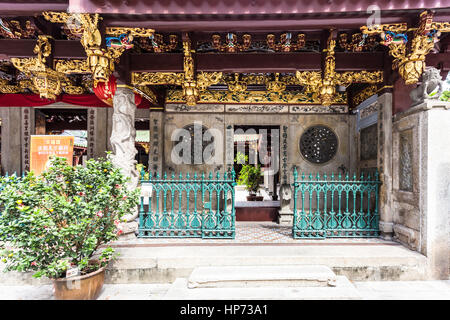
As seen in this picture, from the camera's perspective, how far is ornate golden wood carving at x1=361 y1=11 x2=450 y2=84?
4.16 m

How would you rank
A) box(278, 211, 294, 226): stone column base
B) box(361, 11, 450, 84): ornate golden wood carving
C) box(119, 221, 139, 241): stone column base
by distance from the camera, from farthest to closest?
box(278, 211, 294, 226): stone column base, box(119, 221, 139, 241): stone column base, box(361, 11, 450, 84): ornate golden wood carving

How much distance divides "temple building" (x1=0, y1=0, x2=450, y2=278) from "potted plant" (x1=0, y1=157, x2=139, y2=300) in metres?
0.95

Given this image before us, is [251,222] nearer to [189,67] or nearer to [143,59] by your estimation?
[189,67]

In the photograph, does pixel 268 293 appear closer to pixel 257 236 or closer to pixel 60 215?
pixel 257 236

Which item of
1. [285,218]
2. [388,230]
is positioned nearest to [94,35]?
[285,218]

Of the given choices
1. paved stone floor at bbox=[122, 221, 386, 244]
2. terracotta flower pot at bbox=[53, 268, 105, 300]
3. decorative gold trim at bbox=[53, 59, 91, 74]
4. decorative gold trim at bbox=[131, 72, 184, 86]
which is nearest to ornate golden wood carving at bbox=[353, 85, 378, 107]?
paved stone floor at bbox=[122, 221, 386, 244]

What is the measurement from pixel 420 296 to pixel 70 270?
17.6 ft

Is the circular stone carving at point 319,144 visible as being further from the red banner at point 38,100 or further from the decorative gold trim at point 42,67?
the decorative gold trim at point 42,67

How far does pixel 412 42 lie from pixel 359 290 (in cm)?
451

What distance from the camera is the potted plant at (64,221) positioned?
10.2 feet

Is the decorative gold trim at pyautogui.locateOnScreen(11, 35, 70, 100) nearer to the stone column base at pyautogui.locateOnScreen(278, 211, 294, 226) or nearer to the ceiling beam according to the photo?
the ceiling beam

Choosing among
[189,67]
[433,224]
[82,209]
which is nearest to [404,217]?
[433,224]

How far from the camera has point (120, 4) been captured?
386cm

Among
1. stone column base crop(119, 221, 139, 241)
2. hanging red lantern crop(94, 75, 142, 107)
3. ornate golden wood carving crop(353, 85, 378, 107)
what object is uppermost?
ornate golden wood carving crop(353, 85, 378, 107)
